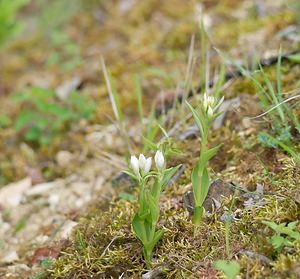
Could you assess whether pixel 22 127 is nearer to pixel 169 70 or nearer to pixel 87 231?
pixel 169 70

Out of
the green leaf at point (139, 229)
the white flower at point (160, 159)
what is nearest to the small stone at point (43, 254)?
the green leaf at point (139, 229)

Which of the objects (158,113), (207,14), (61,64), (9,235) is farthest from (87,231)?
(207,14)

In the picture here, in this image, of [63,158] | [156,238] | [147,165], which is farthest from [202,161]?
[63,158]

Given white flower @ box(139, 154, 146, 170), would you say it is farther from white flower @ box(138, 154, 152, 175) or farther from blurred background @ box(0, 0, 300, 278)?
blurred background @ box(0, 0, 300, 278)

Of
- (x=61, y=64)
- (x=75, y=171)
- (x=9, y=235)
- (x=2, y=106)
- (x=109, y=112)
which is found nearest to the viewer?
(x=9, y=235)

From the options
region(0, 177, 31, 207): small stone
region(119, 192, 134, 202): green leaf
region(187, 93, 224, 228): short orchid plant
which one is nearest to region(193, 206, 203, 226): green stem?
region(187, 93, 224, 228): short orchid plant

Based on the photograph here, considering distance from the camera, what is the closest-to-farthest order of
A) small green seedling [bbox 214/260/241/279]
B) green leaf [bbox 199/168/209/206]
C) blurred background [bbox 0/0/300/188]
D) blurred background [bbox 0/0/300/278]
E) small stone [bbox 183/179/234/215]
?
small green seedling [bbox 214/260/241/279] → green leaf [bbox 199/168/209/206] → small stone [bbox 183/179/234/215] → blurred background [bbox 0/0/300/278] → blurred background [bbox 0/0/300/188]
